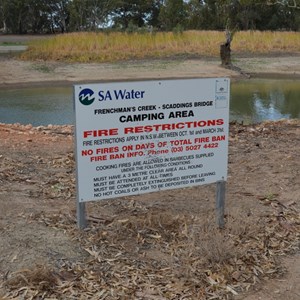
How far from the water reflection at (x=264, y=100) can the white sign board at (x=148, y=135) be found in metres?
9.28

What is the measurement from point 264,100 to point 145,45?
15141 mm

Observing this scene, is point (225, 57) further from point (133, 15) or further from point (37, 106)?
point (133, 15)

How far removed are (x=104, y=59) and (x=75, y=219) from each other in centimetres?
2502

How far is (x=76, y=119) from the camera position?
3.71 meters

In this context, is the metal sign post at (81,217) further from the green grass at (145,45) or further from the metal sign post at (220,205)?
the green grass at (145,45)

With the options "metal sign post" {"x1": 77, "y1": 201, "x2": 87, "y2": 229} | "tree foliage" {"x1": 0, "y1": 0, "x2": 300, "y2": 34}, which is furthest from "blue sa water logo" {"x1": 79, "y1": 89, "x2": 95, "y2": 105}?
"tree foliage" {"x1": 0, "y1": 0, "x2": 300, "y2": 34}

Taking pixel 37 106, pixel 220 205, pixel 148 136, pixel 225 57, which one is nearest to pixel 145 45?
pixel 225 57

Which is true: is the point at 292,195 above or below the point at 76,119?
below

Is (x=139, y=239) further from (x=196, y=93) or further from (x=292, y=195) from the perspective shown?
(x=292, y=195)

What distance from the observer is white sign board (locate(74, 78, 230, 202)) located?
379cm

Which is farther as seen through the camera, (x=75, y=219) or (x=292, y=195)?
(x=292, y=195)

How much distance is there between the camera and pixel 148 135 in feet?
13.1

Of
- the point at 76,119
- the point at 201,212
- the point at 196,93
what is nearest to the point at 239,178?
the point at 201,212

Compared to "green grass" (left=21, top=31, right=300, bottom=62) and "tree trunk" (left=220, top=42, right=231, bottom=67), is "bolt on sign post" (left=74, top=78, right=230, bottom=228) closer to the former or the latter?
"tree trunk" (left=220, top=42, right=231, bottom=67)
